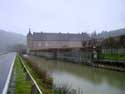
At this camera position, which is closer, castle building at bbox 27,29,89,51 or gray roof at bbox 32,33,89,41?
castle building at bbox 27,29,89,51

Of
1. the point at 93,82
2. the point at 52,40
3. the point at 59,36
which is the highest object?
the point at 59,36

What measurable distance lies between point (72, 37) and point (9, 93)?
119 m

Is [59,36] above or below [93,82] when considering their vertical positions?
above

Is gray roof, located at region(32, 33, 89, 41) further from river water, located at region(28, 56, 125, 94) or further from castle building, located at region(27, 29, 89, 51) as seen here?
river water, located at region(28, 56, 125, 94)

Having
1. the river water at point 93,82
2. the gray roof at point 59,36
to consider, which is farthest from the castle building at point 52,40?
the river water at point 93,82

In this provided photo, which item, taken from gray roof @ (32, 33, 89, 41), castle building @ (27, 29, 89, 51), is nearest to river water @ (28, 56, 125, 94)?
castle building @ (27, 29, 89, 51)

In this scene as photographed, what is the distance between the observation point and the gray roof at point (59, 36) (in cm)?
12079

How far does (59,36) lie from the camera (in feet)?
417

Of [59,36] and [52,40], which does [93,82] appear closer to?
[52,40]

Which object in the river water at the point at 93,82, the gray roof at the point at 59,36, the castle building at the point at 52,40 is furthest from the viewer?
the gray roof at the point at 59,36

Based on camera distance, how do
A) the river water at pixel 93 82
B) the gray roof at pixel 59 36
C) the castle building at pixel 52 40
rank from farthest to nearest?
1. the gray roof at pixel 59 36
2. the castle building at pixel 52 40
3. the river water at pixel 93 82

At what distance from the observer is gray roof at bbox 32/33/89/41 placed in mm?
120794

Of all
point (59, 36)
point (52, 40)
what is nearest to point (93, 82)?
point (52, 40)

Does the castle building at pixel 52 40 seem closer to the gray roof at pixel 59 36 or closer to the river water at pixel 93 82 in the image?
the gray roof at pixel 59 36
